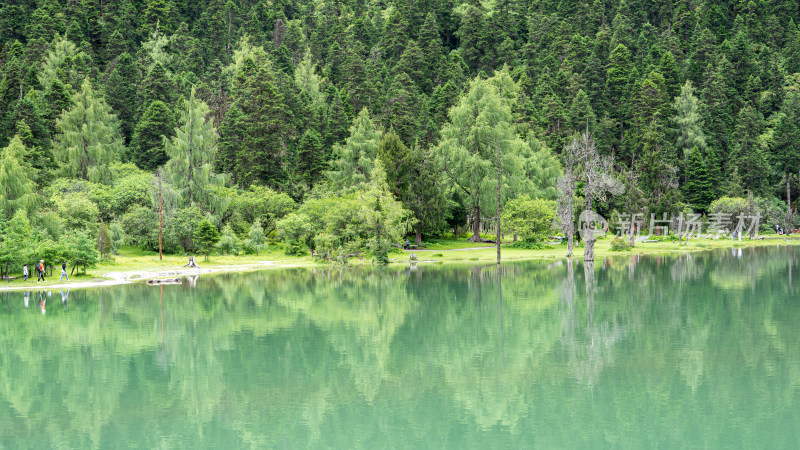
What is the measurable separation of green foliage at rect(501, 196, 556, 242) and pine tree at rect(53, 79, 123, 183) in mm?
41297

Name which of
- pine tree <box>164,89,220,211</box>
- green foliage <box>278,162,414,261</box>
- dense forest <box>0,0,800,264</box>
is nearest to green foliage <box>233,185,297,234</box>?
dense forest <box>0,0,800,264</box>

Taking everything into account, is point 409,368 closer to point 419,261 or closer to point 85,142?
point 419,261

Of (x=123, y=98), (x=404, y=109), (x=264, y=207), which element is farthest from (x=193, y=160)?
(x=404, y=109)

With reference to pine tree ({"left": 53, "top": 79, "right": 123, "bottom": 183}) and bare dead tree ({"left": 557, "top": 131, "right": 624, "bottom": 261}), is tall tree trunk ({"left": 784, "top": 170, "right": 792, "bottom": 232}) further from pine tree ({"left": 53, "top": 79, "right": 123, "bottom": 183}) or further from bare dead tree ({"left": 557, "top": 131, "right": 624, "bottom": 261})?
pine tree ({"left": 53, "top": 79, "right": 123, "bottom": 183})

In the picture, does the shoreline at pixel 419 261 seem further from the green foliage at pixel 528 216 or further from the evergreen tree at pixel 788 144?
the evergreen tree at pixel 788 144

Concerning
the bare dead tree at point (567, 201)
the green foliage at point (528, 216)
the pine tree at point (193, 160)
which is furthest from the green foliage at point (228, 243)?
the bare dead tree at point (567, 201)

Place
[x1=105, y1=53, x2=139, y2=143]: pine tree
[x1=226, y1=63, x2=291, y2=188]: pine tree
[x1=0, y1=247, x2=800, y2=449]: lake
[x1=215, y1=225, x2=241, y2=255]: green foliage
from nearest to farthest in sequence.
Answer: [x1=0, y1=247, x2=800, y2=449]: lake
[x1=215, y1=225, x2=241, y2=255]: green foliage
[x1=226, y1=63, x2=291, y2=188]: pine tree
[x1=105, y1=53, x2=139, y2=143]: pine tree

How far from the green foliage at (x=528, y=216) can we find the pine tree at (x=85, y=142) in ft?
135

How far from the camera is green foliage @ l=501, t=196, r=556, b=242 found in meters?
65.5

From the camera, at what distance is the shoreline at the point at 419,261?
44.9 metres

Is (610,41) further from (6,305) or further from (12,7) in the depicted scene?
(6,305)

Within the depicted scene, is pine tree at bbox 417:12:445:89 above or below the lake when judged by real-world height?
above

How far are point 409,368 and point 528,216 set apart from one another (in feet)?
157

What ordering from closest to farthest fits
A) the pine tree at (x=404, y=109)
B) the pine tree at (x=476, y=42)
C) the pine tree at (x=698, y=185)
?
the pine tree at (x=404, y=109)
the pine tree at (x=698, y=185)
the pine tree at (x=476, y=42)
